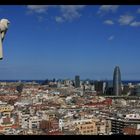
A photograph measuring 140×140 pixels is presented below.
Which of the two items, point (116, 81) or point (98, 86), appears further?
point (98, 86)

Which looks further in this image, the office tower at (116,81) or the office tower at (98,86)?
the office tower at (98,86)

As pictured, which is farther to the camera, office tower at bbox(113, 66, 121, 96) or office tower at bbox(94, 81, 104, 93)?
office tower at bbox(94, 81, 104, 93)

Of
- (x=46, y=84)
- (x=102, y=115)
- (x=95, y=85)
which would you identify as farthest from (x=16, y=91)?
(x=102, y=115)

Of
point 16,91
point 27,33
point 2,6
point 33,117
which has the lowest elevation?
point 33,117

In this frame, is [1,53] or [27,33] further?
[27,33]
